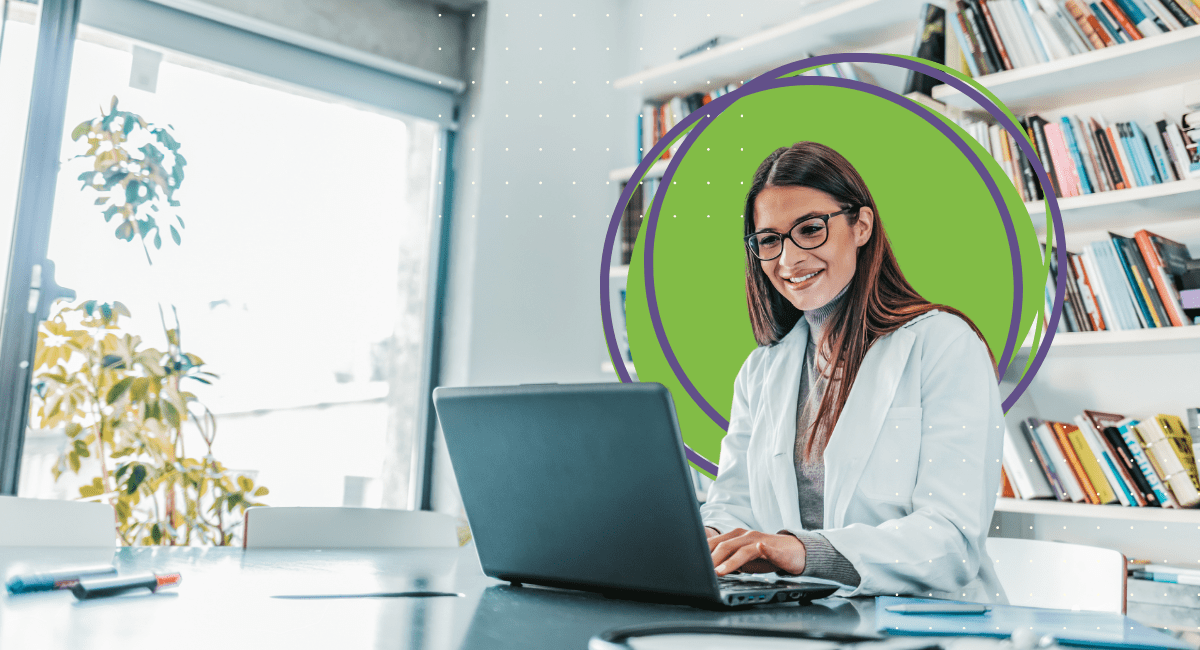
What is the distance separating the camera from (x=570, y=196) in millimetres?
3115

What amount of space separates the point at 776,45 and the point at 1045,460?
132 cm

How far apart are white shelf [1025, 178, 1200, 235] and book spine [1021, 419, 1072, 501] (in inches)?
16.8

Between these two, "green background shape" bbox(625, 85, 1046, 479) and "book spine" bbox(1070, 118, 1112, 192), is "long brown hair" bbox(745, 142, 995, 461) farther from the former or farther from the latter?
"book spine" bbox(1070, 118, 1112, 192)

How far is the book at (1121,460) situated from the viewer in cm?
184

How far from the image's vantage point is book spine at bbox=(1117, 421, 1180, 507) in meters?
1.81

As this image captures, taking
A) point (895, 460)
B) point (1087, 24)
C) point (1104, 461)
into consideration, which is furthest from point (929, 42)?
point (895, 460)

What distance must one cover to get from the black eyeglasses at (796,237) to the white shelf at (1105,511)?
2.76ft

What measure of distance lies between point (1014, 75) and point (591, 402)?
67.2 inches

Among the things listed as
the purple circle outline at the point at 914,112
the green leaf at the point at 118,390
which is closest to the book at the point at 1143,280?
the purple circle outline at the point at 914,112

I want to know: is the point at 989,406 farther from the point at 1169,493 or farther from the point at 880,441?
the point at 1169,493

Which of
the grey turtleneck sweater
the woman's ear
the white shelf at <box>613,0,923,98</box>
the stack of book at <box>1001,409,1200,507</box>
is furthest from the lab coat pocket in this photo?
the white shelf at <box>613,0,923,98</box>

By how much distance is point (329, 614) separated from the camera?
74cm

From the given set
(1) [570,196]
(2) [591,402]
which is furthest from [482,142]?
(2) [591,402]

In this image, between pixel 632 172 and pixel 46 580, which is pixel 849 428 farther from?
pixel 632 172
